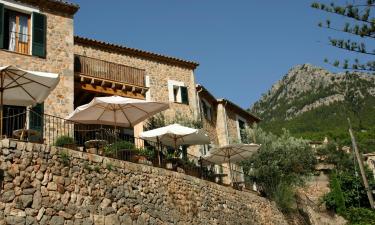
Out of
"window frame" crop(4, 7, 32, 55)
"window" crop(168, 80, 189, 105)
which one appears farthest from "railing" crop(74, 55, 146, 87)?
"window" crop(168, 80, 189, 105)

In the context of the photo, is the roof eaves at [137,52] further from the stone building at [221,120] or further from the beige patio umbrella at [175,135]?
the beige patio umbrella at [175,135]

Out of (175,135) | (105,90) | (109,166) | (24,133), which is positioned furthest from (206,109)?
(24,133)

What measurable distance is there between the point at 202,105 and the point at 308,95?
60369 millimetres

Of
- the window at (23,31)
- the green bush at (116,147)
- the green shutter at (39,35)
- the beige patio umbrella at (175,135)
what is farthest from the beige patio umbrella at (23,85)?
the beige patio umbrella at (175,135)

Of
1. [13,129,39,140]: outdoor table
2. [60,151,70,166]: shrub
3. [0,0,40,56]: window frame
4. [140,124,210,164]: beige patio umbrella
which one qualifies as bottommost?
[60,151,70,166]: shrub

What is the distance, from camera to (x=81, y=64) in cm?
1922

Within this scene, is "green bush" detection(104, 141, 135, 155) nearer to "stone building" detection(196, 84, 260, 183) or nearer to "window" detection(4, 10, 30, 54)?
"window" detection(4, 10, 30, 54)

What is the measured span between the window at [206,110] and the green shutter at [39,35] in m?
10.7

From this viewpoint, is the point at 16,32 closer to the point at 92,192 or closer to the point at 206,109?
the point at 92,192

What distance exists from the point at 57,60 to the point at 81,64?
1.36 m

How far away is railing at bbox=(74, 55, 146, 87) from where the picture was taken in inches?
756

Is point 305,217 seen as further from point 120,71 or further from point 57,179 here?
point 57,179

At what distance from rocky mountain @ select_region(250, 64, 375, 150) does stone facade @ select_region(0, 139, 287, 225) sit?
1815cm

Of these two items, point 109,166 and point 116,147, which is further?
point 116,147
